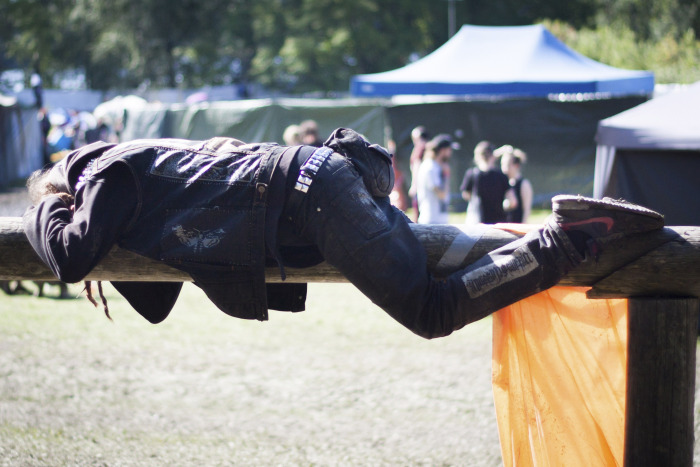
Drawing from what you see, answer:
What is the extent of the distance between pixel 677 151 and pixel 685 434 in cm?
450

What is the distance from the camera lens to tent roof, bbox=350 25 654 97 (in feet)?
45.7

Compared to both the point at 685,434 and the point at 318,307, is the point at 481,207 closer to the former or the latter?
the point at 318,307

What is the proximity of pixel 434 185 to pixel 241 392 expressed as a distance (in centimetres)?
400

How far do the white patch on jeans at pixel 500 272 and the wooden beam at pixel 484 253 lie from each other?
4.6 inches

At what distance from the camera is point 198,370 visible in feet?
17.1

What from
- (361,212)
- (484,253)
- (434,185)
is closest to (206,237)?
(361,212)

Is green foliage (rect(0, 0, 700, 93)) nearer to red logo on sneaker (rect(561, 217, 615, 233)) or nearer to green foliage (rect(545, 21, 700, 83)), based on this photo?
green foliage (rect(545, 21, 700, 83))

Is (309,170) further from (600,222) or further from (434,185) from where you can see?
(434,185)

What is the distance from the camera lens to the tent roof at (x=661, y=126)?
6086 millimetres

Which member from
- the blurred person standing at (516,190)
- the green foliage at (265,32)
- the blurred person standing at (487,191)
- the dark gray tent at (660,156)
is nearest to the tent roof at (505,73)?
the blurred person standing at (516,190)

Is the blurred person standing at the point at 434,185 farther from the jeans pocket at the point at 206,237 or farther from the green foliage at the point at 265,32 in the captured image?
the green foliage at the point at 265,32

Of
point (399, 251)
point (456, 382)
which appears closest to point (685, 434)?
point (399, 251)

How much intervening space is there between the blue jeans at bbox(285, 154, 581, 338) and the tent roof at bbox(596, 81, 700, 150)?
4.26 metres

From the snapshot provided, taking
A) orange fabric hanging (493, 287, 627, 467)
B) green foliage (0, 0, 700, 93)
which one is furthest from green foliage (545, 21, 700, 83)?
orange fabric hanging (493, 287, 627, 467)
